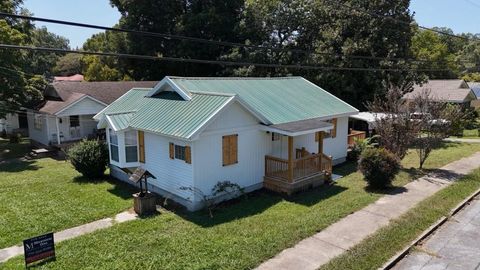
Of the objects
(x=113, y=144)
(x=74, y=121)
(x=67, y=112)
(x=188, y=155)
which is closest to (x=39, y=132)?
(x=74, y=121)

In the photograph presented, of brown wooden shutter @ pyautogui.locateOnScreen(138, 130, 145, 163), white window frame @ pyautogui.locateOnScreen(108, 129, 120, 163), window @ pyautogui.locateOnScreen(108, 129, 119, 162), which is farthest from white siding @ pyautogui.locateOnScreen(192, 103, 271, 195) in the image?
window @ pyautogui.locateOnScreen(108, 129, 119, 162)

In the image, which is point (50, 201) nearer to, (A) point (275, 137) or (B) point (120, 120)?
(B) point (120, 120)

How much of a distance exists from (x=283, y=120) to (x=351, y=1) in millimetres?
17984

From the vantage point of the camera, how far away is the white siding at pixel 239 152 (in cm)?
1322

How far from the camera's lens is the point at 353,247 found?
9852 mm

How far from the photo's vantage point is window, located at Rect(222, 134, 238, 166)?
45.7 feet

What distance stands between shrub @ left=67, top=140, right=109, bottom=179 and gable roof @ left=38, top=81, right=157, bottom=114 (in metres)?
8.12

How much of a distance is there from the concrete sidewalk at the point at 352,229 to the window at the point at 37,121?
73.7 feet

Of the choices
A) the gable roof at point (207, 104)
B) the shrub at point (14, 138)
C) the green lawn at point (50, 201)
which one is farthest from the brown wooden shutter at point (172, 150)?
the shrub at point (14, 138)

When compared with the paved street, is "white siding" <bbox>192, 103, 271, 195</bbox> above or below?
above

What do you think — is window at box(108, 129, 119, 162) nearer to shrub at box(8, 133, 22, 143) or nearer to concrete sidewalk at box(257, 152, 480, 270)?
concrete sidewalk at box(257, 152, 480, 270)

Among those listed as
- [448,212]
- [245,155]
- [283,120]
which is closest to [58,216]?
[245,155]

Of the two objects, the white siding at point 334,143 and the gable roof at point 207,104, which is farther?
the white siding at point 334,143

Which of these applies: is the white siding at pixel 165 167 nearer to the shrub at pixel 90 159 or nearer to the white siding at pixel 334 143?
the shrub at pixel 90 159
